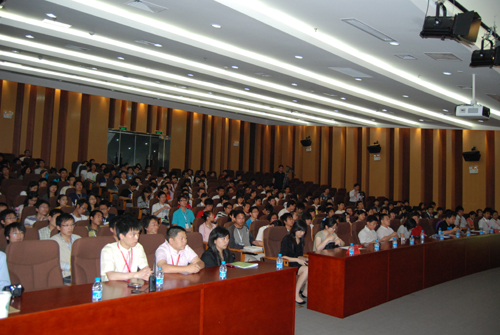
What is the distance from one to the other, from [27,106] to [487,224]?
14034 mm

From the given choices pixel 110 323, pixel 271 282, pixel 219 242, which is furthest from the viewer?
pixel 219 242

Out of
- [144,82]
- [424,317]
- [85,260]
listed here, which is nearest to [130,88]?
[144,82]

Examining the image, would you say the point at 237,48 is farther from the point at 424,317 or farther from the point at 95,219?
the point at 424,317

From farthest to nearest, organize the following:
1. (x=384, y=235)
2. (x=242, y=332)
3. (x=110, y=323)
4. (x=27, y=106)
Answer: (x=27, y=106)
(x=384, y=235)
(x=242, y=332)
(x=110, y=323)

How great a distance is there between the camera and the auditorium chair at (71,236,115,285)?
3887 millimetres

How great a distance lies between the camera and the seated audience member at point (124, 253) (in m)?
3.66

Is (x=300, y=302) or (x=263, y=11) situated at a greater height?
(x=263, y=11)

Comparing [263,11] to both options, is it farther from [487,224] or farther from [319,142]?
[319,142]

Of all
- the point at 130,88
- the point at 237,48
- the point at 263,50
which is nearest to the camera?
the point at 263,50

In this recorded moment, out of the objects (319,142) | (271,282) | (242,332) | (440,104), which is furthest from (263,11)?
(319,142)

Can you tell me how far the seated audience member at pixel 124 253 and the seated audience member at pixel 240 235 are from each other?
2.62 meters

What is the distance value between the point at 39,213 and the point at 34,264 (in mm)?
2823

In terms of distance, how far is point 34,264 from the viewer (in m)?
3.79

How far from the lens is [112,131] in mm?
15336
